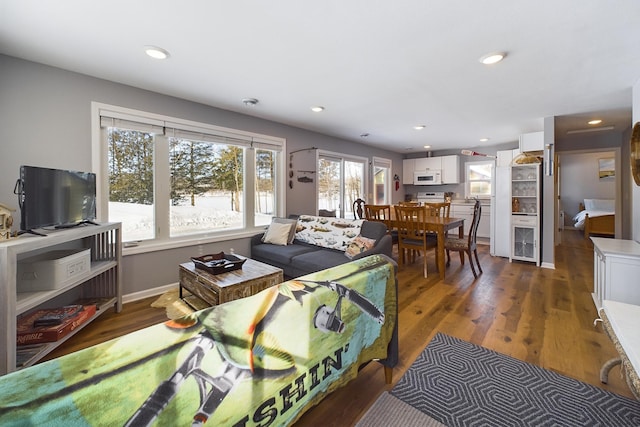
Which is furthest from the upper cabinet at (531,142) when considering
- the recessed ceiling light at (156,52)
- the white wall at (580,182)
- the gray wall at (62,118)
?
the recessed ceiling light at (156,52)

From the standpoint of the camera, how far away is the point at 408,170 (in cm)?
754

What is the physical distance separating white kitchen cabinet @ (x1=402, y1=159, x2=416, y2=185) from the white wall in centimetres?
422

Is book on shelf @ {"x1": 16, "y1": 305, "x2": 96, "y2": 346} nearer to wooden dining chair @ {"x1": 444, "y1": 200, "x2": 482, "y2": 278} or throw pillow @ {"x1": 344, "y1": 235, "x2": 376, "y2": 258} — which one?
throw pillow @ {"x1": 344, "y1": 235, "x2": 376, "y2": 258}

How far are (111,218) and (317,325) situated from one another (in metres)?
2.86

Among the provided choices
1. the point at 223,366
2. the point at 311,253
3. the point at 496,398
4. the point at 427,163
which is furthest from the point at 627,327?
the point at 427,163

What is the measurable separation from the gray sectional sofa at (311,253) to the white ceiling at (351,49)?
165 centimetres

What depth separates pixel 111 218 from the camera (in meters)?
2.93

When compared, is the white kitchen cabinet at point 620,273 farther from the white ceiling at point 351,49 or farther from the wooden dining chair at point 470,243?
the white ceiling at point 351,49

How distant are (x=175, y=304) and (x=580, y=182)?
1053 cm

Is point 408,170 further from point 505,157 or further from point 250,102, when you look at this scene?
point 250,102

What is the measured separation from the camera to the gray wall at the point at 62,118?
7.63 ft

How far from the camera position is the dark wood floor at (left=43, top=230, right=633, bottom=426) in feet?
5.66

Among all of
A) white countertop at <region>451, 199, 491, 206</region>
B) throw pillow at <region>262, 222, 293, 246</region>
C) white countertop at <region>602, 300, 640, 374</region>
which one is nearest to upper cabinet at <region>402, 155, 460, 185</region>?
white countertop at <region>451, 199, 491, 206</region>

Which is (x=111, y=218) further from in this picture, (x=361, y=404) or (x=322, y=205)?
(x=322, y=205)
